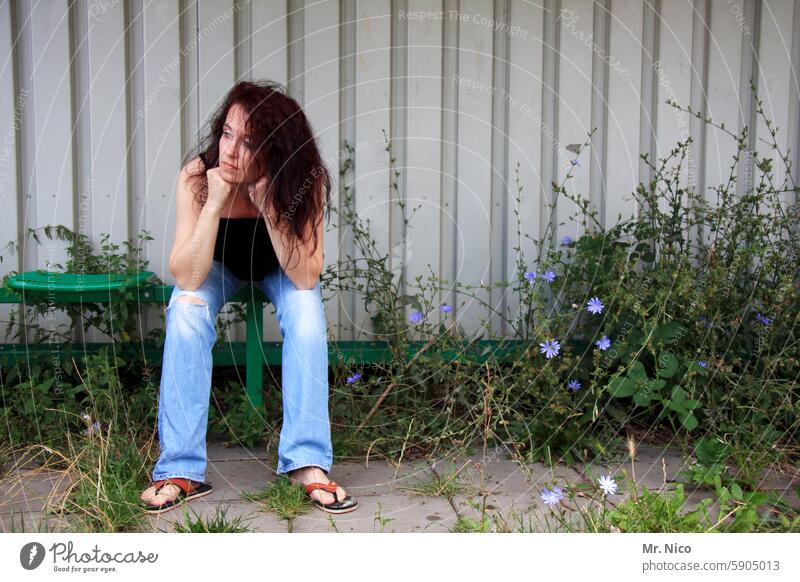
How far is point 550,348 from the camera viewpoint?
11.3 feet

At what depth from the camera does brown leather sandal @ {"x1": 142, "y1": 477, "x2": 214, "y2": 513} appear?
2902mm

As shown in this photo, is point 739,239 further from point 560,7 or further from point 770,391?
point 560,7

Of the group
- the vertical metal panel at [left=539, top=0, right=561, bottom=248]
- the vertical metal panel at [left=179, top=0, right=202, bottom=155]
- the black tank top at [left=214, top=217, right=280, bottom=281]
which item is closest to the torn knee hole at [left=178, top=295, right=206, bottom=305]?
the black tank top at [left=214, top=217, right=280, bottom=281]

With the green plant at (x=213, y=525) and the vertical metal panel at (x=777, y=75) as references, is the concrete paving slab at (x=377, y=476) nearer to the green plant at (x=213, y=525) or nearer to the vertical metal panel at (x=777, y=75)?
the green plant at (x=213, y=525)

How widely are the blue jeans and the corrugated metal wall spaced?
108 centimetres

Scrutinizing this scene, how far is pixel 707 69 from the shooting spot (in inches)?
167

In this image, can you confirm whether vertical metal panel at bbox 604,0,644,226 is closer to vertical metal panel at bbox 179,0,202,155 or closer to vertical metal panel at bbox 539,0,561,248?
vertical metal panel at bbox 539,0,561,248

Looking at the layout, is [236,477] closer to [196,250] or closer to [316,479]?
[316,479]

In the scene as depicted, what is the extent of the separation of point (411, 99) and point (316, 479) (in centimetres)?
182

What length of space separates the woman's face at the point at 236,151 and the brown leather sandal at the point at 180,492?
97 centimetres

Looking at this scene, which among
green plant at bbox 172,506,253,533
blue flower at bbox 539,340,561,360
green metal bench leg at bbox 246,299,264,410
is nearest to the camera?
green plant at bbox 172,506,253,533

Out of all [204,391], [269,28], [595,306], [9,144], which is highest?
[269,28]

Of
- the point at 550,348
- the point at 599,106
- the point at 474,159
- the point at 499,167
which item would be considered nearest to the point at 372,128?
the point at 474,159

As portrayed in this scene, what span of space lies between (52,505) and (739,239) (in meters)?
2.73
